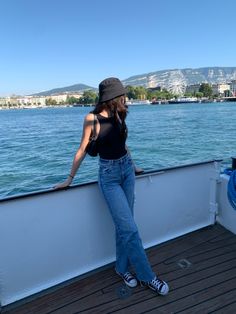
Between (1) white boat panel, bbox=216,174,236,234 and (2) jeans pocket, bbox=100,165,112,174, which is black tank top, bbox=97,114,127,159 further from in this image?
(1) white boat panel, bbox=216,174,236,234

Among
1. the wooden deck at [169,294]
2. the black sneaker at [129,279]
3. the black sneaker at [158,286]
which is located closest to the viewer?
the wooden deck at [169,294]

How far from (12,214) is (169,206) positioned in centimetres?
148

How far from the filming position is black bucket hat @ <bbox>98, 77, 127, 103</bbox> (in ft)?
6.63

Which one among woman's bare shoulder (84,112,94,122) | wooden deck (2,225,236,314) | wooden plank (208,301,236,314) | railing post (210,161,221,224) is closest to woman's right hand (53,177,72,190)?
woman's bare shoulder (84,112,94,122)

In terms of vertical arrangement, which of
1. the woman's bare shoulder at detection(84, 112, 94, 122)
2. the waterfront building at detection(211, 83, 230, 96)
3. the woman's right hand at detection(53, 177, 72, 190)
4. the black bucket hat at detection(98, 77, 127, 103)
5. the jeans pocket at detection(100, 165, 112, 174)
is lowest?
the waterfront building at detection(211, 83, 230, 96)

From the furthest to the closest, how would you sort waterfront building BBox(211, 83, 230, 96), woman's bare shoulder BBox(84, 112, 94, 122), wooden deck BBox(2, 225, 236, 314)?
waterfront building BBox(211, 83, 230, 96), wooden deck BBox(2, 225, 236, 314), woman's bare shoulder BBox(84, 112, 94, 122)

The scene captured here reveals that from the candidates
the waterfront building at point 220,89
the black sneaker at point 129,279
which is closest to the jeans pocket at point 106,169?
the black sneaker at point 129,279

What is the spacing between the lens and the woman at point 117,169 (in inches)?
80.7

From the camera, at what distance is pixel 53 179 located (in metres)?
9.88

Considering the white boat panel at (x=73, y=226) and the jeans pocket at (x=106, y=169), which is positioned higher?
the jeans pocket at (x=106, y=169)

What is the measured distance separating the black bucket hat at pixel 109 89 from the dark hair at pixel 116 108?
30 mm

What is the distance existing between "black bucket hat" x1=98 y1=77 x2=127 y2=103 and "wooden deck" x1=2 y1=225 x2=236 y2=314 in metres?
1.40

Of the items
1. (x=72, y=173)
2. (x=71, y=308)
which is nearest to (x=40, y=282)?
(x=71, y=308)

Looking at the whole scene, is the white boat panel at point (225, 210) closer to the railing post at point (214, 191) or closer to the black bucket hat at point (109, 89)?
the railing post at point (214, 191)
